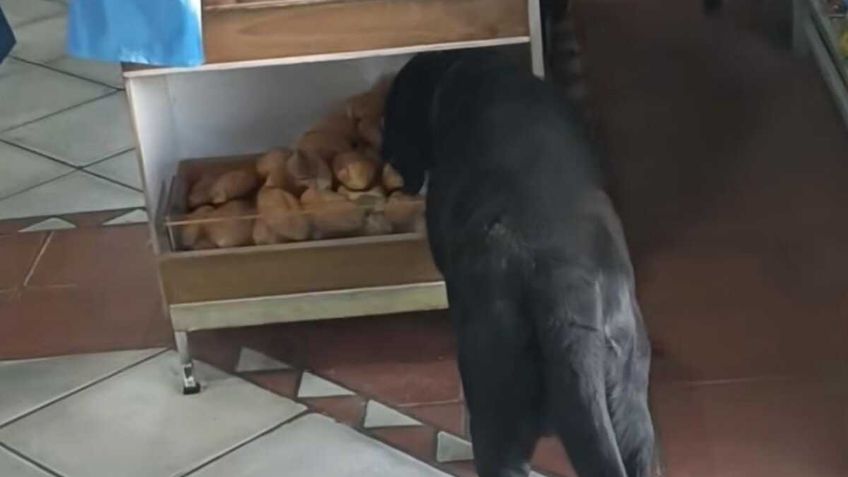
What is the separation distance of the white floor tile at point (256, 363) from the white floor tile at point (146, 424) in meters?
0.03

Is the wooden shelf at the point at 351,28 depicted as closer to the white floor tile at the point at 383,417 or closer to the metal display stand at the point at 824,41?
the white floor tile at the point at 383,417

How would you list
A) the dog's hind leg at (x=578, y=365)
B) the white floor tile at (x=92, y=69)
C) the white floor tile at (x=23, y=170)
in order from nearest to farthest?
the dog's hind leg at (x=578, y=365) < the white floor tile at (x=23, y=170) < the white floor tile at (x=92, y=69)

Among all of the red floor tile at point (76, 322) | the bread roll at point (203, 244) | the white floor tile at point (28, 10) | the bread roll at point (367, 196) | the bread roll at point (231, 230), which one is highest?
the white floor tile at point (28, 10)

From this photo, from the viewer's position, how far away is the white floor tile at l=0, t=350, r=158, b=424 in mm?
2103

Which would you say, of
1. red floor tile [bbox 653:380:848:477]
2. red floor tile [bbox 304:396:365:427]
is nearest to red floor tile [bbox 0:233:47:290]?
red floor tile [bbox 304:396:365:427]

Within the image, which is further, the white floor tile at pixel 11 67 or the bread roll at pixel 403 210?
the white floor tile at pixel 11 67

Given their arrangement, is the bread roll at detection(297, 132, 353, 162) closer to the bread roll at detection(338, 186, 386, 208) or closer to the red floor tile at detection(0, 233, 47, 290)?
the bread roll at detection(338, 186, 386, 208)

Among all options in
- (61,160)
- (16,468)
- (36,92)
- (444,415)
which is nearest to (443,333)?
(444,415)

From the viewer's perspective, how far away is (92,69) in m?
Result: 3.48

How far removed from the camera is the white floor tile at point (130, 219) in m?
2.61

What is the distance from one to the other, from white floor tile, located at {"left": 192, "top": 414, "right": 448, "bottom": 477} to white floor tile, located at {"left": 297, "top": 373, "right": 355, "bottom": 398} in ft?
0.26

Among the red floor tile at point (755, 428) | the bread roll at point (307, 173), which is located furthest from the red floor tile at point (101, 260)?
the red floor tile at point (755, 428)

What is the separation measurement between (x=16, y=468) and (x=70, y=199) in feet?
2.97

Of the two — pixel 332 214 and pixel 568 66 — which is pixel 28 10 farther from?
pixel 332 214
